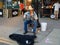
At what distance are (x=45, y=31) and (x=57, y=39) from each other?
82.5 inches

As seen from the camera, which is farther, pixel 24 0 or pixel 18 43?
pixel 24 0

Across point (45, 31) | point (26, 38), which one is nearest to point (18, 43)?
point (26, 38)

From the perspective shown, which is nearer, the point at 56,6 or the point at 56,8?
the point at 56,8

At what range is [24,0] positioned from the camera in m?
24.2

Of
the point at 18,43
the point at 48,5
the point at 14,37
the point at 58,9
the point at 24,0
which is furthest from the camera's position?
the point at 24,0

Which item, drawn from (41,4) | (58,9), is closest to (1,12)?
(41,4)

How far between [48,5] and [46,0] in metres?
0.58

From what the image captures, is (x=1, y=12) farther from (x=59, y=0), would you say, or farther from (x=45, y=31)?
(x=45, y=31)

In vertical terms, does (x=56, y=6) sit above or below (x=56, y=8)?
above

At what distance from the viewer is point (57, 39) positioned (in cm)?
1108

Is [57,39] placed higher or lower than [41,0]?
lower

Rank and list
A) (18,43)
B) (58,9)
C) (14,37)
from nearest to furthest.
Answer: (18,43), (14,37), (58,9)

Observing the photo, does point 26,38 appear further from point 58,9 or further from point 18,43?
point 58,9

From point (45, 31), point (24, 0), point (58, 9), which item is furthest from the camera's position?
point (24, 0)
